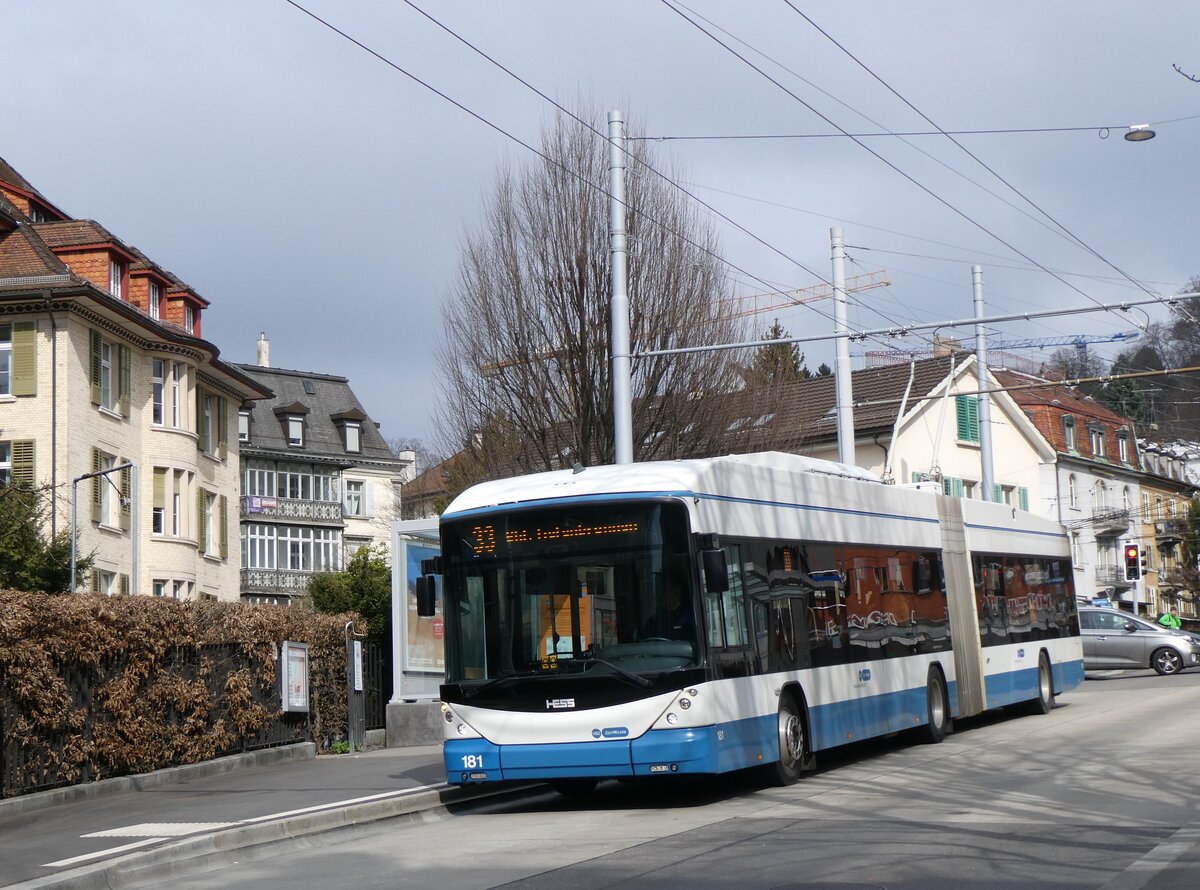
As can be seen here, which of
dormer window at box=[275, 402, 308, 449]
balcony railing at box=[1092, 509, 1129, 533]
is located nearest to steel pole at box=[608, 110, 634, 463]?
balcony railing at box=[1092, 509, 1129, 533]

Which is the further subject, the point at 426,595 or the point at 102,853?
the point at 426,595

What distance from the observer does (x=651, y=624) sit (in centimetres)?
1339

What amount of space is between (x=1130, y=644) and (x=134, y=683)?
87.4ft

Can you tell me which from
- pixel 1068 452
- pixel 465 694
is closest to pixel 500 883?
pixel 465 694

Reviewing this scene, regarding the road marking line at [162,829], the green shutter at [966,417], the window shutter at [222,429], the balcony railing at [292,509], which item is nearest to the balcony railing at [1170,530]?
the green shutter at [966,417]

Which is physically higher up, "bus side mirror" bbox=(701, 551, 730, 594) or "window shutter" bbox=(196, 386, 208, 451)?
"window shutter" bbox=(196, 386, 208, 451)

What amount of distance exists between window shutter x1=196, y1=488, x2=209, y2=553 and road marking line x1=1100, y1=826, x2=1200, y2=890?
40.8m

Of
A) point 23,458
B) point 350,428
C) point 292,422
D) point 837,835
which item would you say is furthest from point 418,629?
point 350,428

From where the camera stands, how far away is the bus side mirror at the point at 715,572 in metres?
13.1

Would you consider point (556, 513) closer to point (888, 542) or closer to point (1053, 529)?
point (888, 542)

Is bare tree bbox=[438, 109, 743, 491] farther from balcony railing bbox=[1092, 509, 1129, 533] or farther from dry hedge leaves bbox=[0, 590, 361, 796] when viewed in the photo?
balcony railing bbox=[1092, 509, 1129, 533]

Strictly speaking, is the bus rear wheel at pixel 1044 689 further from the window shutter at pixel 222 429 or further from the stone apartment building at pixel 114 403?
the window shutter at pixel 222 429

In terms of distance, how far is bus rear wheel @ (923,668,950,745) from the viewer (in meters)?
19.2

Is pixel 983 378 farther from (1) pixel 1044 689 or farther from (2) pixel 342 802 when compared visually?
(2) pixel 342 802
